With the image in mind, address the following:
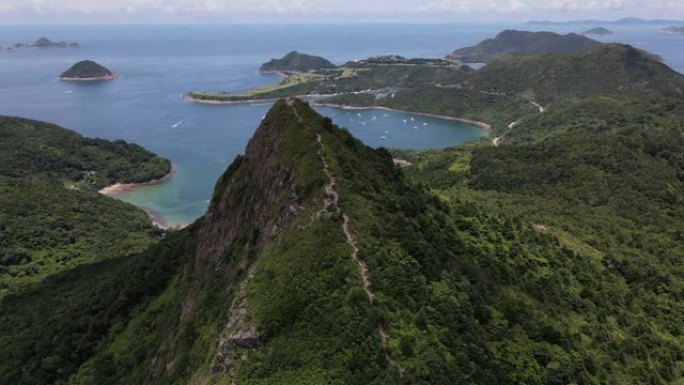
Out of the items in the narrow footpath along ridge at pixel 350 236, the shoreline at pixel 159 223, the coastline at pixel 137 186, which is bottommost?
the shoreline at pixel 159 223

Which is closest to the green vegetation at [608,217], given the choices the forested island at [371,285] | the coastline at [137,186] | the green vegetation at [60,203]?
the forested island at [371,285]

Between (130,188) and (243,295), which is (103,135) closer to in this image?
(130,188)

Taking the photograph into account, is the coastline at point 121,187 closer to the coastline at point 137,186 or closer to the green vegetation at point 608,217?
the coastline at point 137,186

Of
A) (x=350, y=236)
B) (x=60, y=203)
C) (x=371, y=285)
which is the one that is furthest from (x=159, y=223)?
(x=371, y=285)

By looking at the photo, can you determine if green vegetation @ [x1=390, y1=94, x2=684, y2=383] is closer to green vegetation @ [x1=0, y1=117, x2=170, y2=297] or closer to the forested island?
the forested island

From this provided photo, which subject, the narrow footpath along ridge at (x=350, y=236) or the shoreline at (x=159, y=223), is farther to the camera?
the shoreline at (x=159, y=223)

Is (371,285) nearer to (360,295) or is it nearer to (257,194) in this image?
(360,295)
